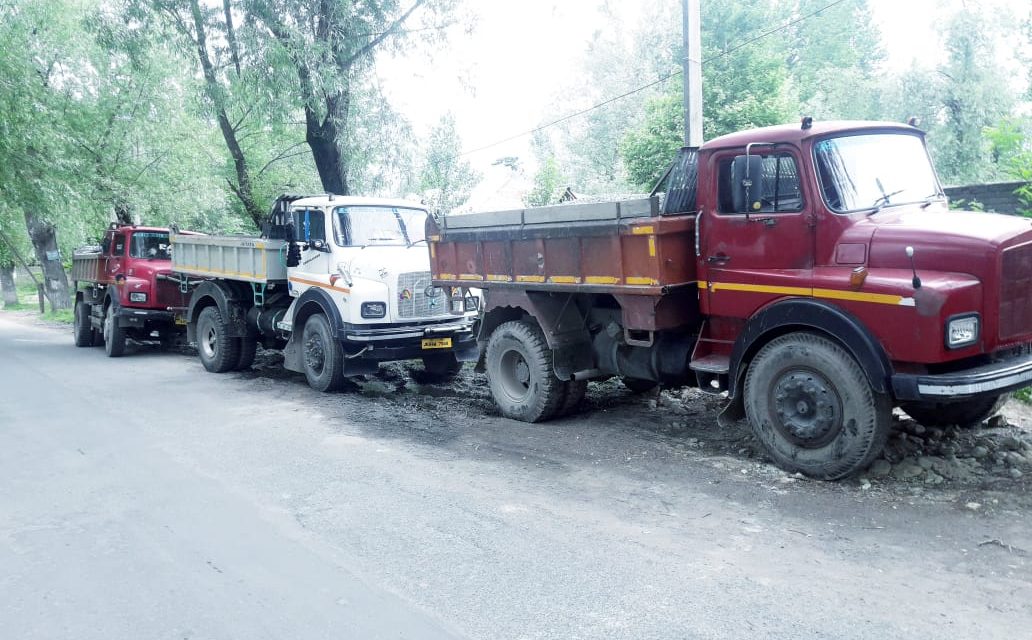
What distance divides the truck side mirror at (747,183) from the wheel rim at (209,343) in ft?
29.8

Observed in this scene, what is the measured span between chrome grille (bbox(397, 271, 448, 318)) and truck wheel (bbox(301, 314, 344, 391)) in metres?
1.00

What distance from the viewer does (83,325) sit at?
689 inches

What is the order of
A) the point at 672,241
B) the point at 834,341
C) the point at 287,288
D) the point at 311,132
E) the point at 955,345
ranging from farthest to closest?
the point at 311,132, the point at 287,288, the point at 672,241, the point at 834,341, the point at 955,345

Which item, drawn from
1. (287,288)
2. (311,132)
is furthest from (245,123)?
(287,288)

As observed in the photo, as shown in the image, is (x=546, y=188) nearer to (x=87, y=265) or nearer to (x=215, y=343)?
(x=87, y=265)

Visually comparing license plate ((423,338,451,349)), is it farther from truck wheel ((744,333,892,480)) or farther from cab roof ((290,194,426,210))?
truck wheel ((744,333,892,480))

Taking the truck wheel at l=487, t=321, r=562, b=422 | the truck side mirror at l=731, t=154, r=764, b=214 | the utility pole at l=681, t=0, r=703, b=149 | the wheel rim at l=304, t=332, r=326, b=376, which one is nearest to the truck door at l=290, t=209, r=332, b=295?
the wheel rim at l=304, t=332, r=326, b=376

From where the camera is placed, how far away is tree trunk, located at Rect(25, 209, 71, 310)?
26.9 meters

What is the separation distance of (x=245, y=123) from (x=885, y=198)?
16.9 m

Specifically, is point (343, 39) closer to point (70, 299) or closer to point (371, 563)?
point (371, 563)

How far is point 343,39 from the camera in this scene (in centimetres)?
1505

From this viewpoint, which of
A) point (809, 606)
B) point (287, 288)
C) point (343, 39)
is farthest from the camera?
point (343, 39)

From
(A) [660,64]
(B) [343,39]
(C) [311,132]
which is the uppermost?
(A) [660,64]

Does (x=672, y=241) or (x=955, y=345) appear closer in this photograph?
(x=955, y=345)
